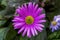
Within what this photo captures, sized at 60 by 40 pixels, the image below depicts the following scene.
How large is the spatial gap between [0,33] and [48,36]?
18 centimetres

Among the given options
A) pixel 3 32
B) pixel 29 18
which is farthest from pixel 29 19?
pixel 3 32

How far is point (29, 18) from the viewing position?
0.68 m

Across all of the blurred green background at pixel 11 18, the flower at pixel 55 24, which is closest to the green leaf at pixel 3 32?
the blurred green background at pixel 11 18

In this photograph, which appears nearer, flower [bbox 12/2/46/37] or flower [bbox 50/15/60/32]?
flower [bbox 12/2/46/37]

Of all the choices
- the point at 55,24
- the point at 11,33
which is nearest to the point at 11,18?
the point at 11,33

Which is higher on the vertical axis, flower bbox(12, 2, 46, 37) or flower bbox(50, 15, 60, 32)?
flower bbox(12, 2, 46, 37)

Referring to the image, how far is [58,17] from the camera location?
2.49ft

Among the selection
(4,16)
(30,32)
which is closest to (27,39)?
(30,32)

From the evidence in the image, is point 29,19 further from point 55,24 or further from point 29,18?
point 55,24

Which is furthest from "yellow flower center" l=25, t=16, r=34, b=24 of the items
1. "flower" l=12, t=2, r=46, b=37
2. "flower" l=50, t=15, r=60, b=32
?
"flower" l=50, t=15, r=60, b=32

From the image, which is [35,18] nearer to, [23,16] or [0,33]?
[23,16]

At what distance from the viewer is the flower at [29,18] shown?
25.3 inches

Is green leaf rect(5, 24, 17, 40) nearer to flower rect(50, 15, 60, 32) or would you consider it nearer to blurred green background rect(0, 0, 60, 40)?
blurred green background rect(0, 0, 60, 40)

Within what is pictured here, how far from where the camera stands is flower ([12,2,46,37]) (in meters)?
0.64
